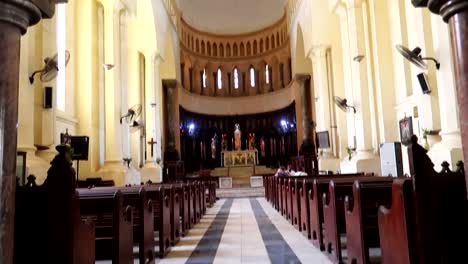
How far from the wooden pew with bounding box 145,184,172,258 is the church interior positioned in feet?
0.13

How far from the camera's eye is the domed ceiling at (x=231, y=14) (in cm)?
2281

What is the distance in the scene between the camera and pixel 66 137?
8148 mm

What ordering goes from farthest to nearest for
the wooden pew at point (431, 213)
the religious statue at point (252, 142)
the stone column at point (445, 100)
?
the religious statue at point (252, 142) → the stone column at point (445, 100) → the wooden pew at point (431, 213)

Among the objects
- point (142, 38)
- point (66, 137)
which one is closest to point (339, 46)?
point (142, 38)

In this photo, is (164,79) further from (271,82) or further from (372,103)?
(372,103)

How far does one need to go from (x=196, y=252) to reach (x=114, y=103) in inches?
249

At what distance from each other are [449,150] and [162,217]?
451 centimetres

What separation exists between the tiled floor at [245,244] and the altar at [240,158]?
13525mm

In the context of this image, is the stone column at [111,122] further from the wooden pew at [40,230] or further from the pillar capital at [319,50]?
the pillar capital at [319,50]

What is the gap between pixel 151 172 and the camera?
14805 mm

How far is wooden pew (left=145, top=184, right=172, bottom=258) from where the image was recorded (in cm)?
466

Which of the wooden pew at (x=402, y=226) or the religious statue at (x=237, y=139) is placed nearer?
the wooden pew at (x=402, y=226)

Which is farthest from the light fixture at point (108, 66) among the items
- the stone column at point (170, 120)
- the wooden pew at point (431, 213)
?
the stone column at point (170, 120)

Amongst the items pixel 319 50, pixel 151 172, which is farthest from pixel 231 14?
pixel 151 172
